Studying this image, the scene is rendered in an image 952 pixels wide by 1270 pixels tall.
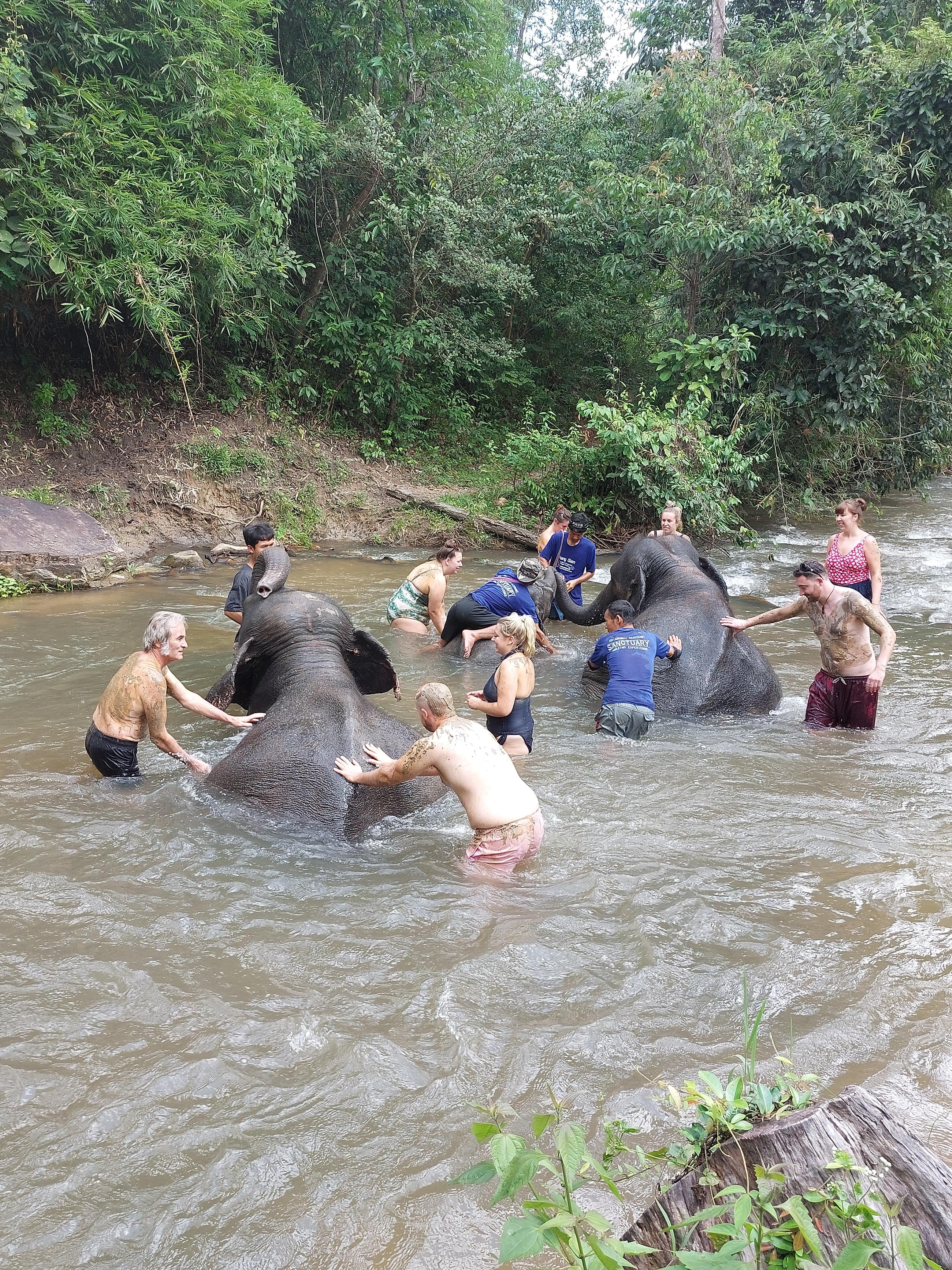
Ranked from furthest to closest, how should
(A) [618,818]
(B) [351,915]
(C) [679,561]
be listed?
(C) [679,561]
(A) [618,818]
(B) [351,915]

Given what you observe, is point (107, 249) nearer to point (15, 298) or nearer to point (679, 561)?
point (15, 298)

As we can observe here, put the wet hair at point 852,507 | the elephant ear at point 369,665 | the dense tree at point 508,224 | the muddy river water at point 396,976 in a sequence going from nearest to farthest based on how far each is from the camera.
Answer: the muddy river water at point 396,976 < the elephant ear at point 369,665 < the wet hair at point 852,507 < the dense tree at point 508,224

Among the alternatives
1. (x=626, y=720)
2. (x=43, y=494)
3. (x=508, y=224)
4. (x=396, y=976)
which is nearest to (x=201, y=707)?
(x=396, y=976)

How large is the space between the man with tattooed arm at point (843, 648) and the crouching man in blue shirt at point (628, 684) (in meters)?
0.98

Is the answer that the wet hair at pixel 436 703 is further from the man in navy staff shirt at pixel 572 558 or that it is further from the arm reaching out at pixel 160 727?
the man in navy staff shirt at pixel 572 558

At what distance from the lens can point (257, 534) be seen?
24.6 feet

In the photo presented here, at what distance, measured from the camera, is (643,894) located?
460cm

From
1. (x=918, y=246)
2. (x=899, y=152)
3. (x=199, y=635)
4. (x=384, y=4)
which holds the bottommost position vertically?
(x=199, y=635)

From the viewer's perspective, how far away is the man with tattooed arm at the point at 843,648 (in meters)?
6.71

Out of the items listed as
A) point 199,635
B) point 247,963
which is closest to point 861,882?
point 247,963

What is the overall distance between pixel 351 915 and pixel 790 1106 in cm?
260

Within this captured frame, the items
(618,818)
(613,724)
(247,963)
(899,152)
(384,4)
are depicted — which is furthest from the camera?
(384,4)

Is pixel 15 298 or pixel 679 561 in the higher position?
pixel 15 298

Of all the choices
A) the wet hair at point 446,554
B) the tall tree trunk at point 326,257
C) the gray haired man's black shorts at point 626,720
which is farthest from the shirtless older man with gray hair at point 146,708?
the tall tree trunk at point 326,257
